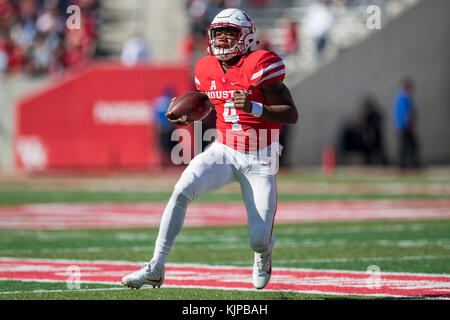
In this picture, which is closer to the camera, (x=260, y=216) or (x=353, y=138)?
(x=260, y=216)

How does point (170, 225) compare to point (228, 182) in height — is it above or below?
below

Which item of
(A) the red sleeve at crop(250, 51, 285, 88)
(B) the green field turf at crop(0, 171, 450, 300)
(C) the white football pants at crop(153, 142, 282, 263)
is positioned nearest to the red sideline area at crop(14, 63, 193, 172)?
(B) the green field turf at crop(0, 171, 450, 300)

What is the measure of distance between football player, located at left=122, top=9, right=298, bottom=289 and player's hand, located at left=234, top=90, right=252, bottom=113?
0.12 m

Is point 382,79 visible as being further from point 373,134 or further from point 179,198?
point 179,198

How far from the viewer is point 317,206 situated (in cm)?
1284

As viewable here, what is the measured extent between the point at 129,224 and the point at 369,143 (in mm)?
10978

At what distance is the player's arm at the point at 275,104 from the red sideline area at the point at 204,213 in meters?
5.20

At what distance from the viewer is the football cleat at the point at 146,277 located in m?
5.64

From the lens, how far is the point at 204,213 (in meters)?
12.3

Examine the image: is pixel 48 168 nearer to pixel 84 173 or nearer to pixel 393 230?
pixel 84 173

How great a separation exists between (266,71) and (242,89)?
207 millimetres

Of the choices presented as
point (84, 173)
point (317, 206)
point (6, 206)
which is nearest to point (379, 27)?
point (84, 173)

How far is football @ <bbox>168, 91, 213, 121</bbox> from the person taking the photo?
592 centimetres

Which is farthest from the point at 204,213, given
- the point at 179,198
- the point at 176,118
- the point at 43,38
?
the point at 43,38
